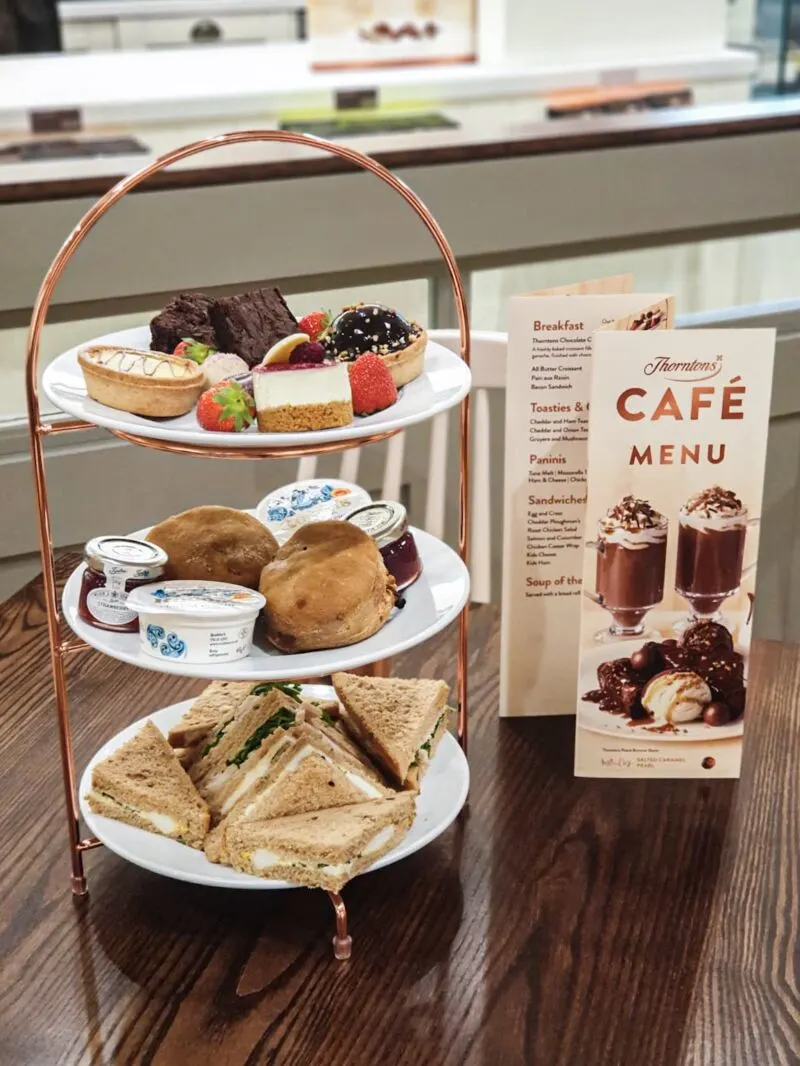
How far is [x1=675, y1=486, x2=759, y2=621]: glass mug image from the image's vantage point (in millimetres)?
1057

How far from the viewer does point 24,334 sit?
1.92 m

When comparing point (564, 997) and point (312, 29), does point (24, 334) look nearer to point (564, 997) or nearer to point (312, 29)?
point (564, 997)

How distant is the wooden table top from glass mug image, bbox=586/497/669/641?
0.55 ft

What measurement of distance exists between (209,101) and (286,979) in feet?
14.0

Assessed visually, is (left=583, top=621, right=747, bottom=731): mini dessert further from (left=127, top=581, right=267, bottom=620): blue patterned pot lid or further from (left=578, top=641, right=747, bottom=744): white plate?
(left=127, top=581, right=267, bottom=620): blue patterned pot lid

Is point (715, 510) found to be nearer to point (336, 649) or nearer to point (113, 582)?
point (336, 649)

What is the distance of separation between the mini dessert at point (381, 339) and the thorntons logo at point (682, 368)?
20 cm

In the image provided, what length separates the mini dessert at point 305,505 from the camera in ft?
3.57

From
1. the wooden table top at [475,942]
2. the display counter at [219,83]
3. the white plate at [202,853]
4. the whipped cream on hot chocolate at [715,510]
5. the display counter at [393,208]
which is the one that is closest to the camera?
the wooden table top at [475,942]

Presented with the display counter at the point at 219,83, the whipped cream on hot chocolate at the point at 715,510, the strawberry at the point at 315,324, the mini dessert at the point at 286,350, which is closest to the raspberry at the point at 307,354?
the mini dessert at the point at 286,350

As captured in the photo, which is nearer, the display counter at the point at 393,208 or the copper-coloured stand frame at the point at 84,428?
the copper-coloured stand frame at the point at 84,428

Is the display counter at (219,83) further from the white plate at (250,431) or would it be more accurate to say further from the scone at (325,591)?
the scone at (325,591)

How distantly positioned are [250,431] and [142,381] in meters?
0.09

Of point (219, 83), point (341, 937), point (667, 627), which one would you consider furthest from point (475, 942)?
point (219, 83)
